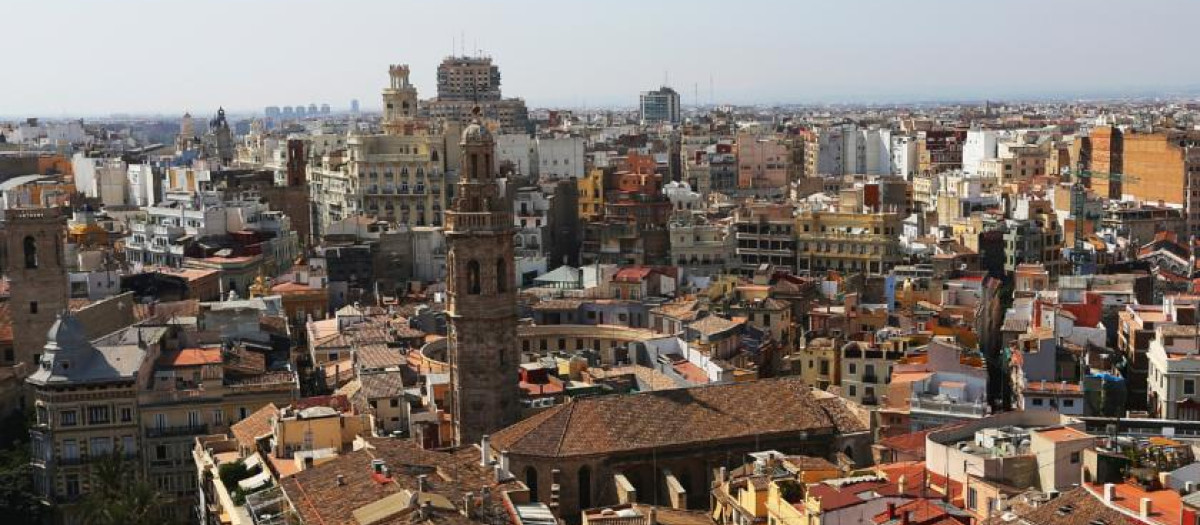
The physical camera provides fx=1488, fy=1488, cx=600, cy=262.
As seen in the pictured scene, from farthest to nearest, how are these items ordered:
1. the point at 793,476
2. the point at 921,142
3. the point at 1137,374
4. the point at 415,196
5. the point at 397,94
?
the point at 921,142
the point at 397,94
the point at 415,196
the point at 1137,374
the point at 793,476

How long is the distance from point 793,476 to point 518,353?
34.0ft

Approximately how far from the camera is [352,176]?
99.0 m

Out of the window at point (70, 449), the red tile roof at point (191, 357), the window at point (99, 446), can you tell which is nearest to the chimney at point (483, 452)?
the red tile roof at point (191, 357)

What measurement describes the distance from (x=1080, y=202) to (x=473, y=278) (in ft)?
205

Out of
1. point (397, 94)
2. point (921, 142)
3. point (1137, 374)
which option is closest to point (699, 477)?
point (1137, 374)

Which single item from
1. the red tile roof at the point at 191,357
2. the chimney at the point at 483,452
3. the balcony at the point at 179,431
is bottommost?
the balcony at the point at 179,431

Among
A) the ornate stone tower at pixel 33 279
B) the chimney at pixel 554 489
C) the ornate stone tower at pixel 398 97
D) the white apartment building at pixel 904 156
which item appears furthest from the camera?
the white apartment building at pixel 904 156

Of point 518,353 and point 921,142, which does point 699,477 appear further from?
point 921,142

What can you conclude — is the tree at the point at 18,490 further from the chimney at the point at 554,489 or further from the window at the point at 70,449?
the chimney at the point at 554,489

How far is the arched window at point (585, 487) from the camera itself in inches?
1534

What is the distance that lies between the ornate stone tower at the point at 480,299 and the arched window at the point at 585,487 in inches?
185

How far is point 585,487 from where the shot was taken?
39094mm

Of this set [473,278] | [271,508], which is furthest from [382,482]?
[473,278]

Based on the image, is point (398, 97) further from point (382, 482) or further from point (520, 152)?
point (382, 482)
